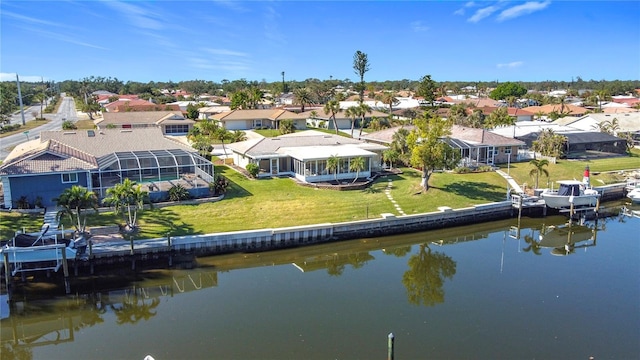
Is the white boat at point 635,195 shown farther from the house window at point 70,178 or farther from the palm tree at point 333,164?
the house window at point 70,178

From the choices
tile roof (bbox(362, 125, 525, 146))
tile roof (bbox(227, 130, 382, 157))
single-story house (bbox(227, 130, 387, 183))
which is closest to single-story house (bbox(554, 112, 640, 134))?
tile roof (bbox(362, 125, 525, 146))

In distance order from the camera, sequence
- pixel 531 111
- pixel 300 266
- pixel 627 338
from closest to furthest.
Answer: pixel 627 338
pixel 300 266
pixel 531 111

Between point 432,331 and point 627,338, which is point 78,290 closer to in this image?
point 432,331

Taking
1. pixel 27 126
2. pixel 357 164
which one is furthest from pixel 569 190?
pixel 27 126

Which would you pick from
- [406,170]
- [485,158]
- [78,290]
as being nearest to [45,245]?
[78,290]

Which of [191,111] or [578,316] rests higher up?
[191,111]

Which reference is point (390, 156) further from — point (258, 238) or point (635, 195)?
point (635, 195)

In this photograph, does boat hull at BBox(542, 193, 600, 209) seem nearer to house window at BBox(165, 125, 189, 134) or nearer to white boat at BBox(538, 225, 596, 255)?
white boat at BBox(538, 225, 596, 255)
